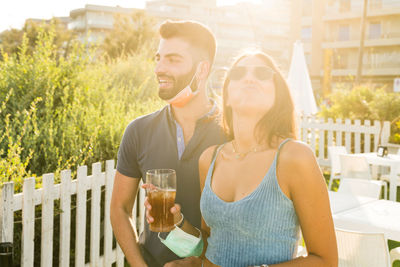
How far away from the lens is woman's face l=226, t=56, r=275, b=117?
1783 millimetres

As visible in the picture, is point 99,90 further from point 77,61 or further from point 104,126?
point 104,126

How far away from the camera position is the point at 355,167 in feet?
23.6

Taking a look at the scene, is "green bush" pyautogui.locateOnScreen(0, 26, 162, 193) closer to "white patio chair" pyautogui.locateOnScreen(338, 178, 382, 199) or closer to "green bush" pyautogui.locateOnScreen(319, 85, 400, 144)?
"white patio chair" pyautogui.locateOnScreen(338, 178, 382, 199)

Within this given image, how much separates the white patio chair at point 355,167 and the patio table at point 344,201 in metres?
2.58

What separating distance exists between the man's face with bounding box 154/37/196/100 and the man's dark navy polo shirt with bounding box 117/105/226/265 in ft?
0.53

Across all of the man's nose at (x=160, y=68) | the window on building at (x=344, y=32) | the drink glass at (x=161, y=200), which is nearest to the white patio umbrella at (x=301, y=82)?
the man's nose at (x=160, y=68)

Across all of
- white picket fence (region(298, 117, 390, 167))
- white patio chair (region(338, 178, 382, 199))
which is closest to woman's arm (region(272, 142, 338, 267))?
white patio chair (region(338, 178, 382, 199))

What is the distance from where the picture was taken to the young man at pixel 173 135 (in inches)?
85.8

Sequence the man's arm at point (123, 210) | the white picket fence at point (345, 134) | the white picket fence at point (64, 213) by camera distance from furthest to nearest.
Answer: the white picket fence at point (345, 134)
the white picket fence at point (64, 213)
the man's arm at point (123, 210)

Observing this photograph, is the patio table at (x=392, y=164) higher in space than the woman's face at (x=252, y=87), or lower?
lower

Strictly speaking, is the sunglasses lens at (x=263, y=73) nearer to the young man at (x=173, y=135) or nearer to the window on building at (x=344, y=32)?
the young man at (x=173, y=135)

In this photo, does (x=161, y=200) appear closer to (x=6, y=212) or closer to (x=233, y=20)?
(x=6, y=212)

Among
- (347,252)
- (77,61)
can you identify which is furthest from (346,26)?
(347,252)

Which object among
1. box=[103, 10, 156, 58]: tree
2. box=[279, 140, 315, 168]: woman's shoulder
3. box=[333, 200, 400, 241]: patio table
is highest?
box=[103, 10, 156, 58]: tree
